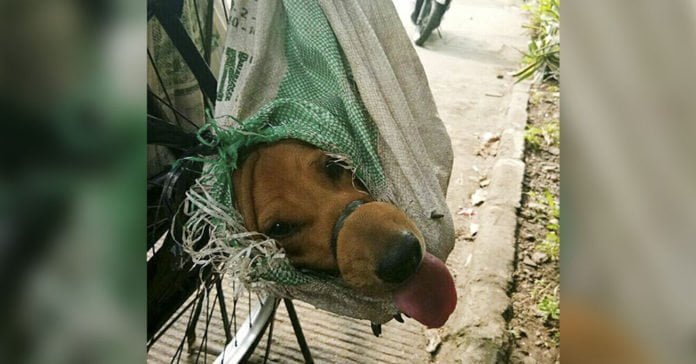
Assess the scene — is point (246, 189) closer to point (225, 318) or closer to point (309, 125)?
point (309, 125)

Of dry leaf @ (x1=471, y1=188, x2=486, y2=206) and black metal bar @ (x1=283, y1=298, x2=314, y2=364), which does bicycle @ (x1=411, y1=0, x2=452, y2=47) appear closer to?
dry leaf @ (x1=471, y1=188, x2=486, y2=206)

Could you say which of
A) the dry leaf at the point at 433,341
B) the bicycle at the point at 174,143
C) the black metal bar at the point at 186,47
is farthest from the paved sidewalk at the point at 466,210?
the black metal bar at the point at 186,47

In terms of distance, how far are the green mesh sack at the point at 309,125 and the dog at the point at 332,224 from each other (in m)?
0.01

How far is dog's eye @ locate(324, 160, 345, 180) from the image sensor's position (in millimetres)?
562

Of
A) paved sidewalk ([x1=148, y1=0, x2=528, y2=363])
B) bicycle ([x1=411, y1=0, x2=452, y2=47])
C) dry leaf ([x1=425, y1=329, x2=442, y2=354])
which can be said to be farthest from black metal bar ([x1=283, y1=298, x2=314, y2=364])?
bicycle ([x1=411, y1=0, x2=452, y2=47])

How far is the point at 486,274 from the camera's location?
3.16ft

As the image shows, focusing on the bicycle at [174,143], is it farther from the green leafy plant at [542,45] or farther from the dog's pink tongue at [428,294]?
the green leafy plant at [542,45]

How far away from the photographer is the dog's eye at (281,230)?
55 centimetres
